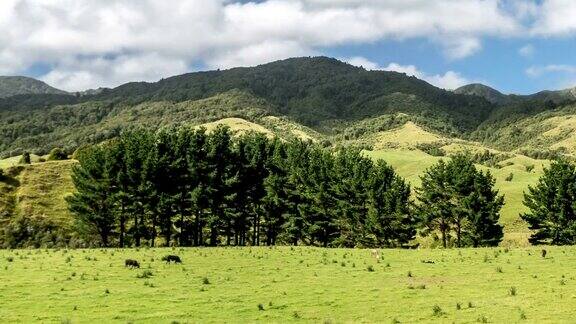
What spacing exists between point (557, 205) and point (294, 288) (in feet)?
185

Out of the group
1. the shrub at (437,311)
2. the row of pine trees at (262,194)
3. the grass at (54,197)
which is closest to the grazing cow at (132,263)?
the shrub at (437,311)

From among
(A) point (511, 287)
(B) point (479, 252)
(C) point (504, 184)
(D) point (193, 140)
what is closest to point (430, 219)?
(B) point (479, 252)

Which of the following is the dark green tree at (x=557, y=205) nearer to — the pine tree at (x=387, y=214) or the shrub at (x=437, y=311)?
the pine tree at (x=387, y=214)

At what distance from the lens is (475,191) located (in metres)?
80.0

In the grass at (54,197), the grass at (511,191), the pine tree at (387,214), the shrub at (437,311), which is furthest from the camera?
the grass at (54,197)

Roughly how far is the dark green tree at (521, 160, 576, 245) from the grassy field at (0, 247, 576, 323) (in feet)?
89.5

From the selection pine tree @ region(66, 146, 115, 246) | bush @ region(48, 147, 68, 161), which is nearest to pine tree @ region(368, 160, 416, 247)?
pine tree @ region(66, 146, 115, 246)

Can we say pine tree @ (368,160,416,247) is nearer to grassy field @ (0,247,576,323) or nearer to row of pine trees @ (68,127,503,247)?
row of pine trees @ (68,127,503,247)

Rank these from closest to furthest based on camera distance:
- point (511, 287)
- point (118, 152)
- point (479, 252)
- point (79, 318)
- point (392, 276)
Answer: point (79, 318)
point (511, 287)
point (392, 276)
point (479, 252)
point (118, 152)

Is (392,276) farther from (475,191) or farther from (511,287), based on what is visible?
(475,191)

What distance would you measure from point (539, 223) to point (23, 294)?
7042 cm

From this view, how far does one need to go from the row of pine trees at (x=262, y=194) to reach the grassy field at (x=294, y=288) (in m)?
23.0

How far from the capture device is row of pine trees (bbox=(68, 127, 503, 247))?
246 feet

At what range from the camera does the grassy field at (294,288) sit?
88.8 ft
